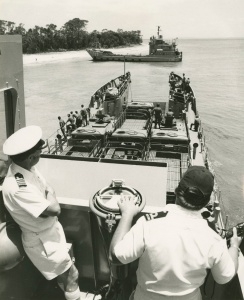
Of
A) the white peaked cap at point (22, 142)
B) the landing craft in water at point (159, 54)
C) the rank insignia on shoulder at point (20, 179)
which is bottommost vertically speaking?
the rank insignia on shoulder at point (20, 179)

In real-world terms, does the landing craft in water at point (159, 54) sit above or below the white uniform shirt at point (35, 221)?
above

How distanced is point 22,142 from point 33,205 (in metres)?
0.52

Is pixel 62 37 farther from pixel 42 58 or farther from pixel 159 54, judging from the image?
pixel 159 54

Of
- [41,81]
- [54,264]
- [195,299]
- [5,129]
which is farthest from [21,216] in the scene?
[41,81]

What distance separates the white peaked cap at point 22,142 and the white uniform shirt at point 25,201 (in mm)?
151

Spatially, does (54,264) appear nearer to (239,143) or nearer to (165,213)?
(165,213)

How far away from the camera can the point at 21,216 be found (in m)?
2.67

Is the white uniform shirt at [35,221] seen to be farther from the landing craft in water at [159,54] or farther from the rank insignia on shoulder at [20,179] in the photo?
the landing craft in water at [159,54]

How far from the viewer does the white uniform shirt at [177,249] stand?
193 centimetres

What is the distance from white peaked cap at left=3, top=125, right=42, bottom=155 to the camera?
265cm

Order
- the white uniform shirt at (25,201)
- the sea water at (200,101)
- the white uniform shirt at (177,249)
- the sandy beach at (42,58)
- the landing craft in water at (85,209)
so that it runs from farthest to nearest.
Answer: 1. the sandy beach at (42,58)
2. the sea water at (200,101)
3. the landing craft in water at (85,209)
4. the white uniform shirt at (25,201)
5. the white uniform shirt at (177,249)

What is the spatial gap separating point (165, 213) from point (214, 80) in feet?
164

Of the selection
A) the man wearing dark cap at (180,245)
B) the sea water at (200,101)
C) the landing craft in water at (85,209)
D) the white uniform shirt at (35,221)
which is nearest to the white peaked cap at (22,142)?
the white uniform shirt at (35,221)

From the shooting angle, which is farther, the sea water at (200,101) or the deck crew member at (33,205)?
the sea water at (200,101)
